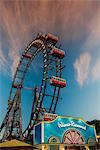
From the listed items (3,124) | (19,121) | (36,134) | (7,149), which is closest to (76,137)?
(36,134)

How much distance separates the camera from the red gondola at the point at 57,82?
13247mm

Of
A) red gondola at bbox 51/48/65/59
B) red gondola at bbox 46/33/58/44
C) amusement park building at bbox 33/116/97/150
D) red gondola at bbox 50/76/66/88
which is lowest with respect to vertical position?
amusement park building at bbox 33/116/97/150

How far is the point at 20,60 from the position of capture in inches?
619

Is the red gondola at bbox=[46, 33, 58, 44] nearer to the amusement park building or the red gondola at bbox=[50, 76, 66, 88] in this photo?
the red gondola at bbox=[50, 76, 66, 88]

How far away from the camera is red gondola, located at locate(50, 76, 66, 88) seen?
43.5 ft

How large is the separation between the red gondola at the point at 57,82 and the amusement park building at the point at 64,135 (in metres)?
3.10

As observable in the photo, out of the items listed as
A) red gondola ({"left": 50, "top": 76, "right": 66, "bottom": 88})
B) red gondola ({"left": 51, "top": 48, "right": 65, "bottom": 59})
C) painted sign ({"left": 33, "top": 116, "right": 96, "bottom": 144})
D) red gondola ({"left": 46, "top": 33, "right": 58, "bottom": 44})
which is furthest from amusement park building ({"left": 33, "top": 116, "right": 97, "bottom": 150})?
red gondola ({"left": 46, "top": 33, "right": 58, "bottom": 44})

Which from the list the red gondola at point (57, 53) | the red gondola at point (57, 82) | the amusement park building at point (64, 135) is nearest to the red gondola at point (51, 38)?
the red gondola at point (57, 53)

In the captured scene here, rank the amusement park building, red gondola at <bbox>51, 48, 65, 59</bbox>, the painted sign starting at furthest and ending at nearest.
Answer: red gondola at <bbox>51, 48, 65, 59</bbox> → the painted sign → the amusement park building

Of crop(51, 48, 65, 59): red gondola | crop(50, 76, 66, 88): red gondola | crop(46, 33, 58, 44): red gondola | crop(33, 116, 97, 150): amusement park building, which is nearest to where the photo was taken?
crop(33, 116, 97, 150): amusement park building

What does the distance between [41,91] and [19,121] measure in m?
3.28

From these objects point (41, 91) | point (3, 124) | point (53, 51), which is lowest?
point (3, 124)

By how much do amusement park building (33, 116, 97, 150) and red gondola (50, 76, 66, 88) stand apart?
3104 millimetres

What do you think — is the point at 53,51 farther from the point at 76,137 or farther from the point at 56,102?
the point at 76,137
